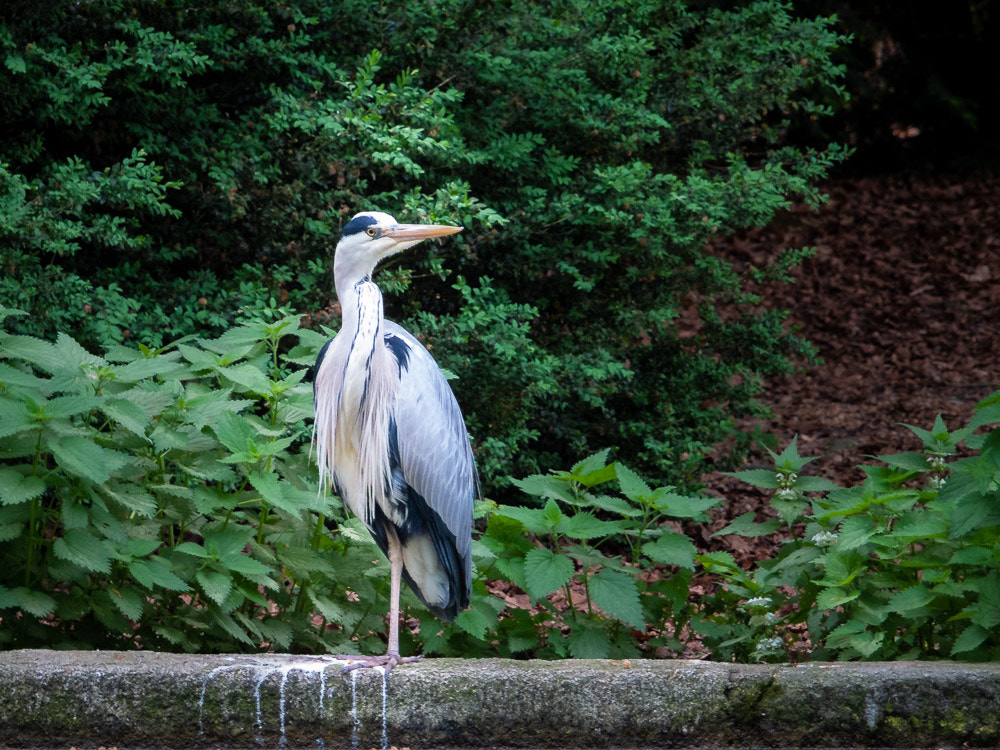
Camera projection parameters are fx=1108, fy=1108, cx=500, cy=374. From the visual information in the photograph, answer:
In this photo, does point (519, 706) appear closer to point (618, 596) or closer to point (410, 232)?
point (618, 596)

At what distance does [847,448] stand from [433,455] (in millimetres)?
4957

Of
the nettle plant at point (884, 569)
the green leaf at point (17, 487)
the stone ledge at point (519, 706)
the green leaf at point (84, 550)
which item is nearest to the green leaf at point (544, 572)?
the stone ledge at point (519, 706)

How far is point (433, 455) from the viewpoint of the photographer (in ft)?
13.1

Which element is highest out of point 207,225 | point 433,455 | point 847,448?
point 207,225

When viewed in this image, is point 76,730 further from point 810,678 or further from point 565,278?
point 565,278

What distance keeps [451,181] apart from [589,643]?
2496 millimetres

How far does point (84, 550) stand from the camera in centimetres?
370

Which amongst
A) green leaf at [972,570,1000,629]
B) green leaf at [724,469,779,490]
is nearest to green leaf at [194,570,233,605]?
green leaf at [724,469,779,490]

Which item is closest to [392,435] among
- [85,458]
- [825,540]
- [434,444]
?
[434,444]

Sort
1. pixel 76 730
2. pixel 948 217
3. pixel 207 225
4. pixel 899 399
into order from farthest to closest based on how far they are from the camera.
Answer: pixel 948 217, pixel 899 399, pixel 207 225, pixel 76 730

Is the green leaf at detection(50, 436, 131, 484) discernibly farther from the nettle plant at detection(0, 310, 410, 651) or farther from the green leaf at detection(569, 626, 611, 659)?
the green leaf at detection(569, 626, 611, 659)

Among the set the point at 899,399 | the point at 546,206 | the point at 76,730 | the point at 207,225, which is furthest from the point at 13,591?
the point at 899,399

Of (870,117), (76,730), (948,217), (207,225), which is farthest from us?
(870,117)

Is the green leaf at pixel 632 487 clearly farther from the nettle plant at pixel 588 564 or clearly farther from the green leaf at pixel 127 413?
the green leaf at pixel 127 413
